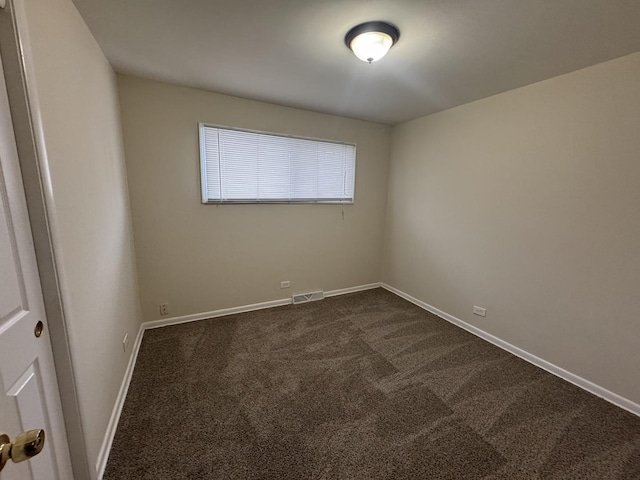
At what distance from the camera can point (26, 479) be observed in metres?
0.80

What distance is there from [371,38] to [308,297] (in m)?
2.86

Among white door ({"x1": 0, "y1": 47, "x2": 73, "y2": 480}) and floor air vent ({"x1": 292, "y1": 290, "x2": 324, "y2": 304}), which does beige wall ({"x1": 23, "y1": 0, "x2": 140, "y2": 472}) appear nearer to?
white door ({"x1": 0, "y1": 47, "x2": 73, "y2": 480})

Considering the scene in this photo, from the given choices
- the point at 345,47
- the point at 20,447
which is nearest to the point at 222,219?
the point at 345,47

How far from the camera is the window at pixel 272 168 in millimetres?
2771

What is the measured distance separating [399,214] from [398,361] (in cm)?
210

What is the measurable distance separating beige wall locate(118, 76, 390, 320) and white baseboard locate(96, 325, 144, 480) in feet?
2.20

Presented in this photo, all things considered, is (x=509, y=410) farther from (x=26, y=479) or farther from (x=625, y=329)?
(x=26, y=479)

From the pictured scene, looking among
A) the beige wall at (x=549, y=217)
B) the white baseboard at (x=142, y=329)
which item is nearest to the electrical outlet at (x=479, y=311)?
the beige wall at (x=549, y=217)

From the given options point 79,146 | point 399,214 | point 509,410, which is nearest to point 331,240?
point 399,214

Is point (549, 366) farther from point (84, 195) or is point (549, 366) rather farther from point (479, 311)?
point (84, 195)

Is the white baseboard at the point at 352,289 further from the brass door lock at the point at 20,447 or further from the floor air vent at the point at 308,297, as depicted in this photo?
the brass door lock at the point at 20,447

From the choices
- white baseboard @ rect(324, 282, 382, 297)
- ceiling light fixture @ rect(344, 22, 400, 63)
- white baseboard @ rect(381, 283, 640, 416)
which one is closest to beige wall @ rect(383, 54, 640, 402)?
white baseboard @ rect(381, 283, 640, 416)

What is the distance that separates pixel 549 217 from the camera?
2195mm

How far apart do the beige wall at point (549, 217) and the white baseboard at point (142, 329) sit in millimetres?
1416
